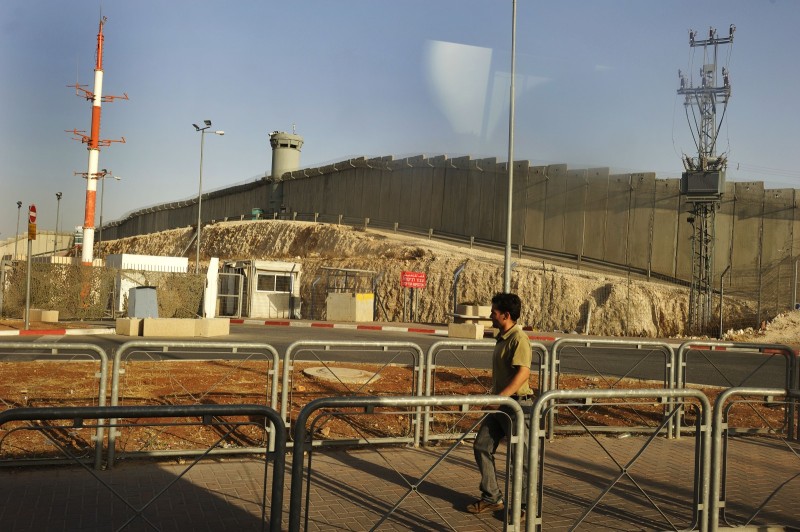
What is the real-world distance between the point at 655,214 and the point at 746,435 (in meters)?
29.9

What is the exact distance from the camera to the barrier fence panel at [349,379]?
7609 millimetres

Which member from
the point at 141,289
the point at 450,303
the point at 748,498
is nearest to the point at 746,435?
the point at 748,498

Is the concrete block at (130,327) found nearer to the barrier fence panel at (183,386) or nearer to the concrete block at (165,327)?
the concrete block at (165,327)

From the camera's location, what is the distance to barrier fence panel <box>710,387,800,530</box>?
17.1 ft

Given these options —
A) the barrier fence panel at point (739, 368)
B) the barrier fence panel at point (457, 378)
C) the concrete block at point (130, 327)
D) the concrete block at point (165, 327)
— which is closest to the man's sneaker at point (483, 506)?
the barrier fence panel at point (457, 378)

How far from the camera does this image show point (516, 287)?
32.9m

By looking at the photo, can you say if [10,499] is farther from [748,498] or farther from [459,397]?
[748,498]

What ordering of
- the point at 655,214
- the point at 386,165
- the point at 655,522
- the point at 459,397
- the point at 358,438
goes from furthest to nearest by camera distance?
the point at 386,165 → the point at 655,214 → the point at 358,438 → the point at 655,522 → the point at 459,397

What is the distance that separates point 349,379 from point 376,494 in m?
4.93

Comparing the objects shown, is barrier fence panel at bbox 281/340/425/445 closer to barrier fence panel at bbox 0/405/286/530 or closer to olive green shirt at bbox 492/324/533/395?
olive green shirt at bbox 492/324/533/395

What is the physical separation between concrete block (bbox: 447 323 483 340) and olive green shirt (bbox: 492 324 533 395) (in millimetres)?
16592

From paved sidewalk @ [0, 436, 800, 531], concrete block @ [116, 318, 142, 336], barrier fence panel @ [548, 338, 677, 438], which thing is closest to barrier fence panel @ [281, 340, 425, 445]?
paved sidewalk @ [0, 436, 800, 531]

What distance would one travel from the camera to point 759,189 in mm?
34125

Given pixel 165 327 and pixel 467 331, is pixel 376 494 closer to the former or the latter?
pixel 165 327
